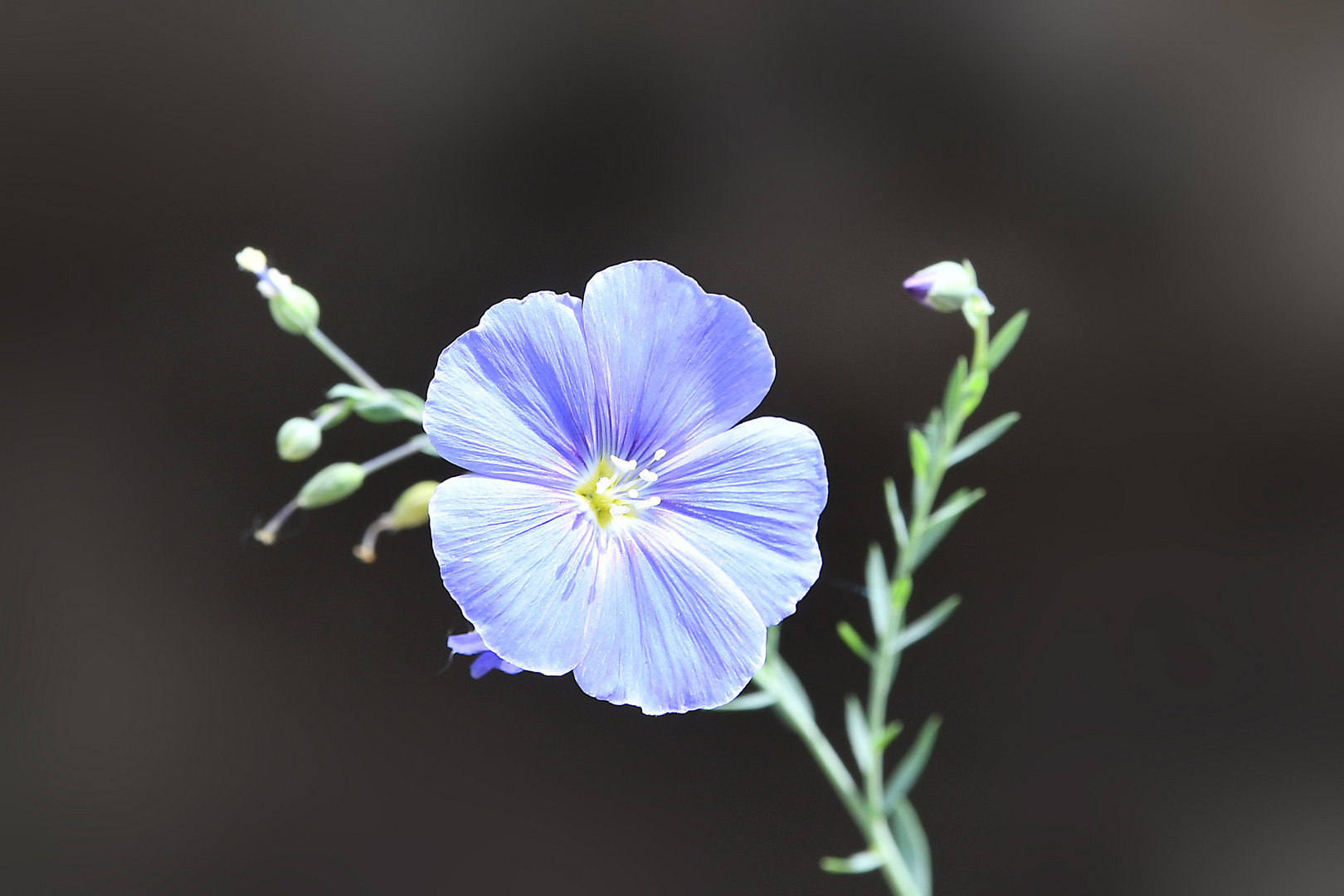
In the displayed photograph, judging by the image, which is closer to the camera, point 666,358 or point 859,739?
point 666,358

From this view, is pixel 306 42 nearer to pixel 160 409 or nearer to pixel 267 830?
pixel 160 409

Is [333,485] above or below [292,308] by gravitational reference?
below

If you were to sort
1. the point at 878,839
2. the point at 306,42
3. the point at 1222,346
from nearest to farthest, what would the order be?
the point at 878,839
the point at 306,42
the point at 1222,346

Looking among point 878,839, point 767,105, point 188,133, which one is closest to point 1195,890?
point 878,839

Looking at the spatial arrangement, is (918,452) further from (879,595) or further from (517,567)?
(517,567)

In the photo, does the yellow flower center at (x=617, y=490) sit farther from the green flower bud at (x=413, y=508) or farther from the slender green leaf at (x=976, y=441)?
the slender green leaf at (x=976, y=441)

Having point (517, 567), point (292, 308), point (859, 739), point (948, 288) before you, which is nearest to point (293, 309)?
point (292, 308)
